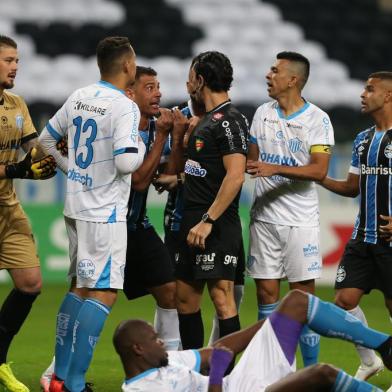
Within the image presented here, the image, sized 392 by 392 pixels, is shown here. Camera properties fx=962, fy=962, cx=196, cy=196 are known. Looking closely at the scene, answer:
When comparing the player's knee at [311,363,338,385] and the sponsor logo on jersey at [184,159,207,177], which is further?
the sponsor logo on jersey at [184,159,207,177]

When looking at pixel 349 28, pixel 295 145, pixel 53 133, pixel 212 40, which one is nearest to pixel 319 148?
pixel 295 145

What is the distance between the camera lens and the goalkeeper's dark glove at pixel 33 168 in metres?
5.91

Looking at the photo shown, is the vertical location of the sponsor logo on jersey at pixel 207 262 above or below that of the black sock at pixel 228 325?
above

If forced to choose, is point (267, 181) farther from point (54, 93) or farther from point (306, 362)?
point (54, 93)

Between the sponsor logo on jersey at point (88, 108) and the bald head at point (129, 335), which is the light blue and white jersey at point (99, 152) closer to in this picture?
the sponsor logo on jersey at point (88, 108)

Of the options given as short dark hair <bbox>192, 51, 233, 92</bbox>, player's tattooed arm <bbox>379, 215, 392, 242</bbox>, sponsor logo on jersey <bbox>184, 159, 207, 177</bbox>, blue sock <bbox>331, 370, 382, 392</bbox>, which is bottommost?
blue sock <bbox>331, 370, 382, 392</bbox>

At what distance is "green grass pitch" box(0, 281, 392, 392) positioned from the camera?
21.4 feet

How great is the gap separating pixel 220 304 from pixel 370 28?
444 inches

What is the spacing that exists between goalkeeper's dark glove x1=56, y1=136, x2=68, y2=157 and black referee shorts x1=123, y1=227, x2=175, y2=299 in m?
0.72

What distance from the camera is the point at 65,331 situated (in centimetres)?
569

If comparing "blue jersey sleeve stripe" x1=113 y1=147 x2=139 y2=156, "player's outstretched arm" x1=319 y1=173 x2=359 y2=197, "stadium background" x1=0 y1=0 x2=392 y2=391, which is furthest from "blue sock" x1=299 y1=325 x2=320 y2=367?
"stadium background" x1=0 y1=0 x2=392 y2=391

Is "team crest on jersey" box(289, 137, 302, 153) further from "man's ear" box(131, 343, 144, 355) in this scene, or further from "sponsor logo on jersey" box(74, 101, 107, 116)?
"man's ear" box(131, 343, 144, 355)

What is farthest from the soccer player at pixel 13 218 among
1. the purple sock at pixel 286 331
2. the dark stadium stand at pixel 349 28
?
the dark stadium stand at pixel 349 28

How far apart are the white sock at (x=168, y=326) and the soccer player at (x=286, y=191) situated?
57 cm
